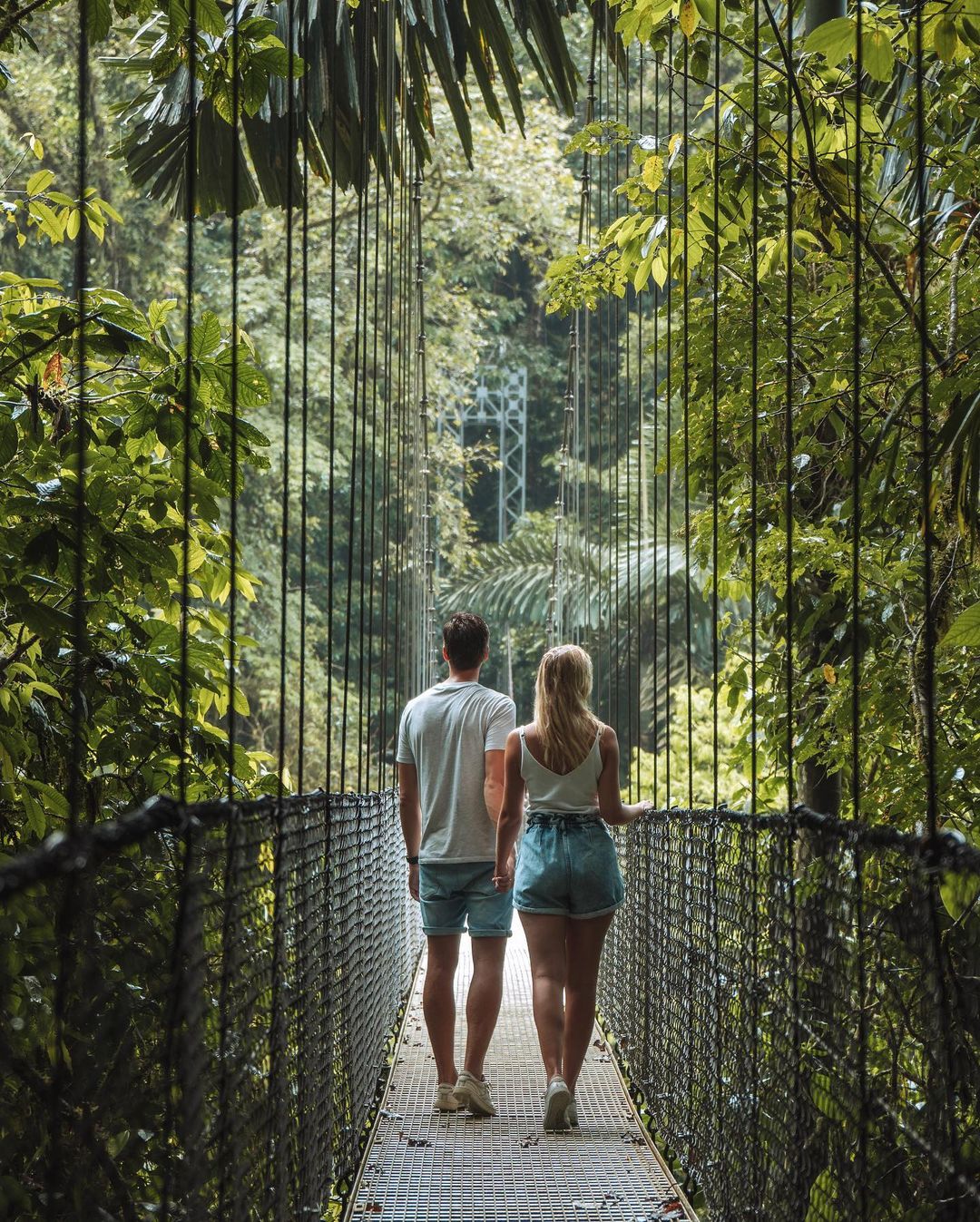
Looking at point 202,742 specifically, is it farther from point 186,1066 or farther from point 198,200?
point 198,200

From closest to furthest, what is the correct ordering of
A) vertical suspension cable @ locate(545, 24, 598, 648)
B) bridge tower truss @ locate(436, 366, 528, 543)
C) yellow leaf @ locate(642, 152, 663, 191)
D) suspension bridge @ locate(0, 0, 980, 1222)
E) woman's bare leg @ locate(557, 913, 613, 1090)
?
suspension bridge @ locate(0, 0, 980, 1222) < yellow leaf @ locate(642, 152, 663, 191) < woman's bare leg @ locate(557, 913, 613, 1090) < vertical suspension cable @ locate(545, 24, 598, 648) < bridge tower truss @ locate(436, 366, 528, 543)

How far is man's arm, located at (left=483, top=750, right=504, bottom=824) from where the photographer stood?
2.48 meters

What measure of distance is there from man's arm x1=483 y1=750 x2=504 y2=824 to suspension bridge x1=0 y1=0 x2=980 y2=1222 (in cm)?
25

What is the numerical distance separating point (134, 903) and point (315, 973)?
0.53m

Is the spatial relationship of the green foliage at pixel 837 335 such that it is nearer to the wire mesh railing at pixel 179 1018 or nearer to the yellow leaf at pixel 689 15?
the yellow leaf at pixel 689 15

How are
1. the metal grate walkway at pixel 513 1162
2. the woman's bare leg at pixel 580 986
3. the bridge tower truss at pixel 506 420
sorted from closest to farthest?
the metal grate walkway at pixel 513 1162 → the woman's bare leg at pixel 580 986 → the bridge tower truss at pixel 506 420

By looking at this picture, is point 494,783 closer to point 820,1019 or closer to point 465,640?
point 465,640

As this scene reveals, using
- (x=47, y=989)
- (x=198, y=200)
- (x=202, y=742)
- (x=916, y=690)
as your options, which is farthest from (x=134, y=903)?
(x=198, y=200)

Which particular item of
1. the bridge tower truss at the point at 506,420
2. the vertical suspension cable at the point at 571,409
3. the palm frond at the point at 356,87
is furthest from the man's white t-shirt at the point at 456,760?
the bridge tower truss at the point at 506,420

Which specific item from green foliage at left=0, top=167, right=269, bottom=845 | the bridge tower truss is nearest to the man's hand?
green foliage at left=0, top=167, right=269, bottom=845

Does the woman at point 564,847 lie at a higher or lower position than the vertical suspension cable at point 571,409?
lower

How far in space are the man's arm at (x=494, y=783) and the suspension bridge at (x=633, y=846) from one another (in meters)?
0.25

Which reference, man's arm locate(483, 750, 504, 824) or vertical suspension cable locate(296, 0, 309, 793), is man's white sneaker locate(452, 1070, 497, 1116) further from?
vertical suspension cable locate(296, 0, 309, 793)

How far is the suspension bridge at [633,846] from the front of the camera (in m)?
1.05
